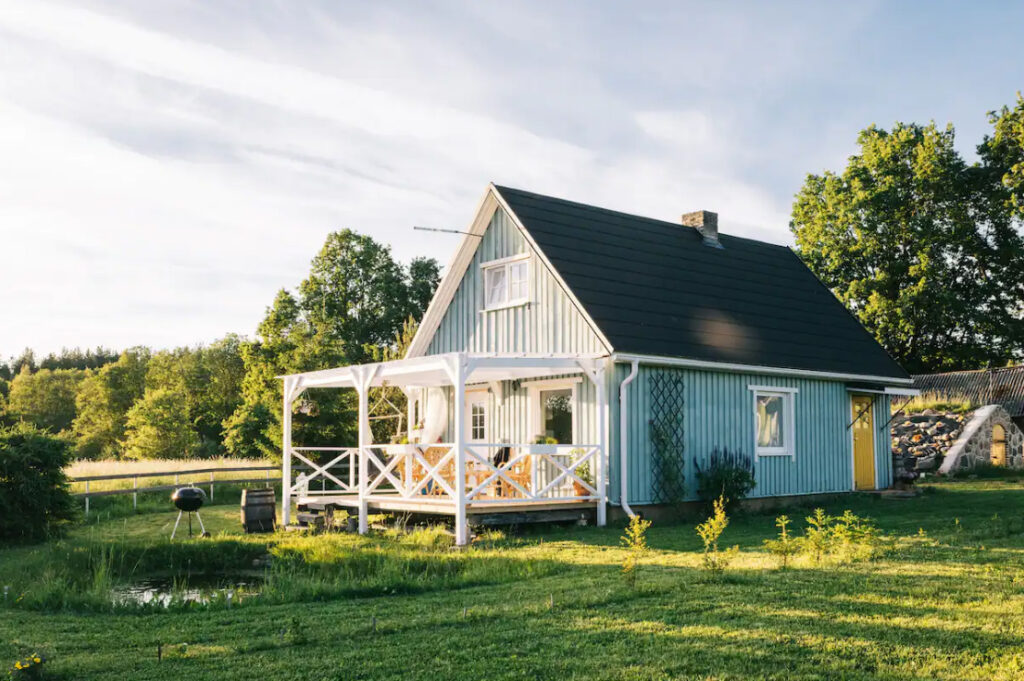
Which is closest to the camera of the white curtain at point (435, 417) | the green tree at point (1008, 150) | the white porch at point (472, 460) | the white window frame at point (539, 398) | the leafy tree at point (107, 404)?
the white porch at point (472, 460)

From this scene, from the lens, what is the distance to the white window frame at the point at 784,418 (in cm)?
1709

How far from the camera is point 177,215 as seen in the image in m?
18.7

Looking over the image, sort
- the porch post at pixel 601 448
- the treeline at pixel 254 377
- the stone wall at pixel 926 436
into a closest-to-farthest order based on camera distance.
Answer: the porch post at pixel 601 448
the stone wall at pixel 926 436
the treeline at pixel 254 377

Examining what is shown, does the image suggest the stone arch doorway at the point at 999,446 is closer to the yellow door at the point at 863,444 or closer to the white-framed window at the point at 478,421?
the yellow door at the point at 863,444

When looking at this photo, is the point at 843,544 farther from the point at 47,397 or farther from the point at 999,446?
the point at 47,397

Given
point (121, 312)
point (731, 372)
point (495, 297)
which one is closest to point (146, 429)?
point (121, 312)

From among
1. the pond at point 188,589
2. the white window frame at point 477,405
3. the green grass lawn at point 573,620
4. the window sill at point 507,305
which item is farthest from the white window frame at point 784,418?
the pond at point 188,589

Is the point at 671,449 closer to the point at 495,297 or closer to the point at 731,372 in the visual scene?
the point at 731,372

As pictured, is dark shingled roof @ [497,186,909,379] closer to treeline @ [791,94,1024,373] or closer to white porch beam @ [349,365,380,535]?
white porch beam @ [349,365,380,535]

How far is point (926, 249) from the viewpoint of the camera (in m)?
36.4

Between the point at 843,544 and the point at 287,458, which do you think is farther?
the point at 287,458

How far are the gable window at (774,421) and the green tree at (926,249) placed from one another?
20526 mm

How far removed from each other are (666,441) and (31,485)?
414 inches

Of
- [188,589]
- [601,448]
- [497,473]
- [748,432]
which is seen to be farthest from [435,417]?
[188,589]
